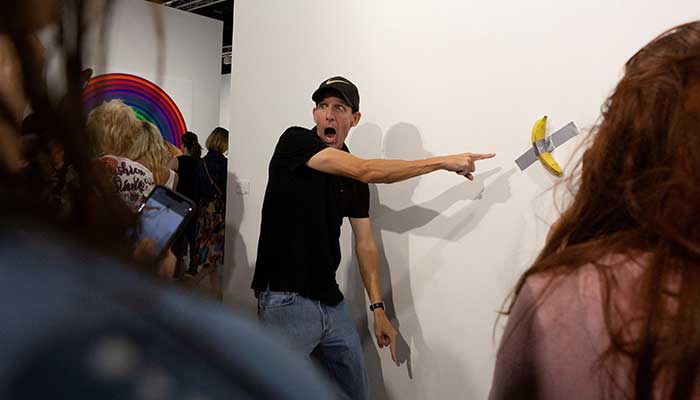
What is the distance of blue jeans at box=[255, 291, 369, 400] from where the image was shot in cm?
256

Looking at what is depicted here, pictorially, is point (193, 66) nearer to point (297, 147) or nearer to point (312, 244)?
point (297, 147)

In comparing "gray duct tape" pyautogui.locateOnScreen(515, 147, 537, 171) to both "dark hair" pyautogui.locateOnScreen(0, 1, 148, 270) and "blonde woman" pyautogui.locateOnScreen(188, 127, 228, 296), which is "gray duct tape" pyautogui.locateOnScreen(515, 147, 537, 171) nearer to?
"blonde woman" pyautogui.locateOnScreen(188, 127, 228, 296)

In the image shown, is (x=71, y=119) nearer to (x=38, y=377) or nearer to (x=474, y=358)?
(x=38, y=377)

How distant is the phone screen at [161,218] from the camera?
11.3 inches

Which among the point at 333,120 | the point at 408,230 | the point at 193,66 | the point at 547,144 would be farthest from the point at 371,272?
the point at 193,66

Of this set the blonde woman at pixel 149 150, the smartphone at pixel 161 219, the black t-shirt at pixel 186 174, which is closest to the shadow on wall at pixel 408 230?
the blonde woman at pixel 149 150

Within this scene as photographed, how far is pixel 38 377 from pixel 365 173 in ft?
7.98

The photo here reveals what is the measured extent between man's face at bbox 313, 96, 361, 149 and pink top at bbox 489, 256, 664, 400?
209 cm

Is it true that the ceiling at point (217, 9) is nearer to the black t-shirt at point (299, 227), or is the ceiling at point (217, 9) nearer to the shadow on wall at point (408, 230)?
the shadow on wall at point (408, 230)

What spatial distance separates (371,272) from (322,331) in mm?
550

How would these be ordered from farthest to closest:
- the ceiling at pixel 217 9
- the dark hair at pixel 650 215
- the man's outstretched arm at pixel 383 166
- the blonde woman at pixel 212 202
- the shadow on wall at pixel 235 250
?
the ceiling at pixel 217 9 → the blonde woman at pixel 212 202 → the shadow on wall at pixel 235 250 → the man's outstretched arm at pixel 383 166 → the dark hair at pixel 650 215

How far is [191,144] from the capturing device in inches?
257

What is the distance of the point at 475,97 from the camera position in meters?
2.88

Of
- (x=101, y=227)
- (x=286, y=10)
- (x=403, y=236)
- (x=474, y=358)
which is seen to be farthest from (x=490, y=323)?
(x=101, y=227)
